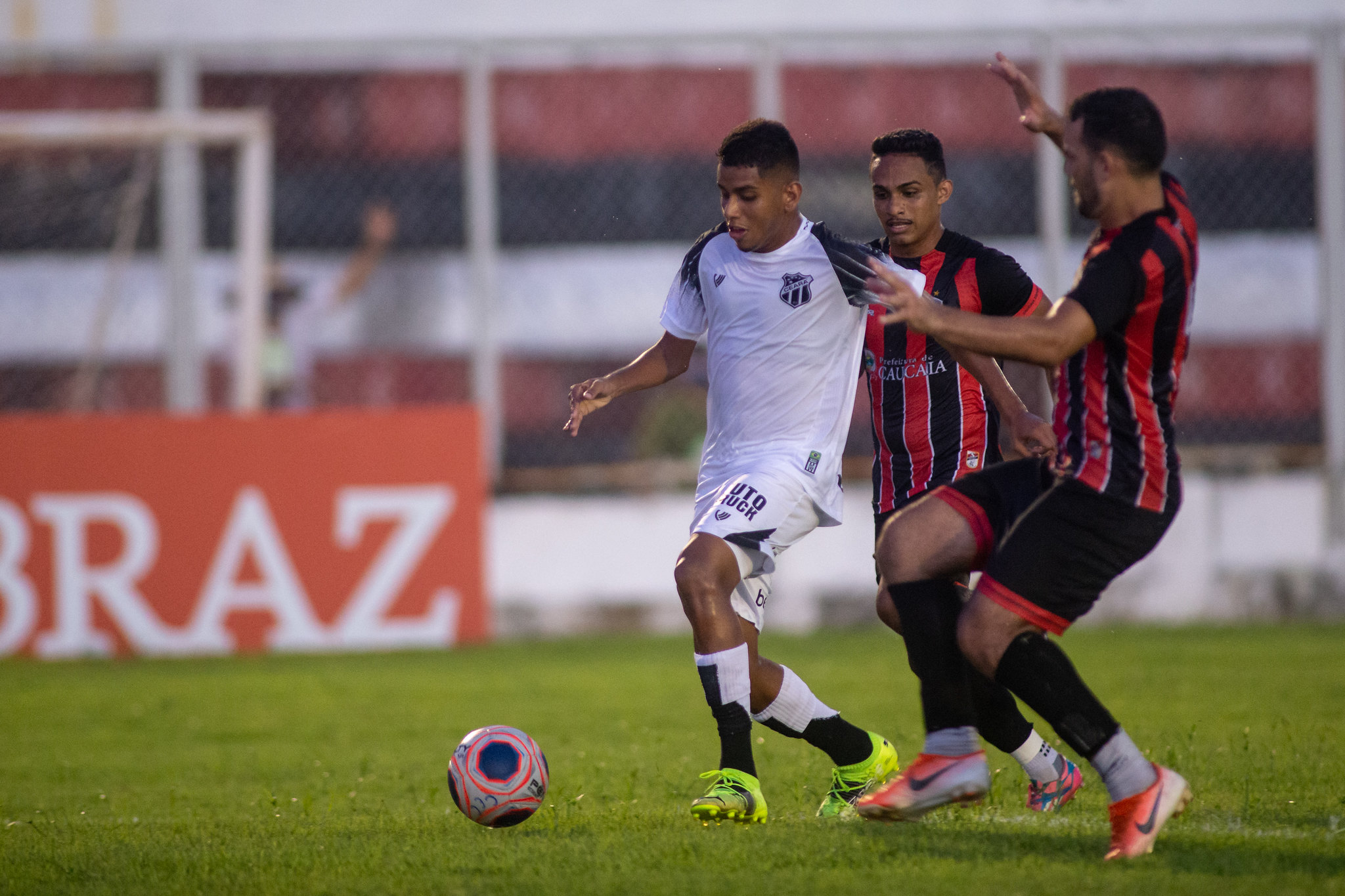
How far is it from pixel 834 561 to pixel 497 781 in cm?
686

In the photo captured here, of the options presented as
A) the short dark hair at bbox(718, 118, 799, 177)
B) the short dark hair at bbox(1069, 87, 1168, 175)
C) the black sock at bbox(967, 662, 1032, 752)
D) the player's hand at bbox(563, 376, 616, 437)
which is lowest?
the black sock at bbox(967, 662, 1032, 752)

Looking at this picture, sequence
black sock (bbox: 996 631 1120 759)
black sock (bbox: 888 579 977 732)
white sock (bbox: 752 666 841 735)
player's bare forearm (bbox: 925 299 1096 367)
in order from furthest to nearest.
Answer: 1. white sock (bbox: 752 666 841 735)
2. black sock (bbox: 888 579 977 732)
3. black sock (bbox: 996 631 1120 759)
4. player's bare forearm (bbox: 925 299 1096 367)

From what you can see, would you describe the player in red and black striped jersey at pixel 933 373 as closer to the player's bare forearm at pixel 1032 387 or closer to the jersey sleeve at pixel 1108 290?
the jersey sleeve at pixel 1108 290

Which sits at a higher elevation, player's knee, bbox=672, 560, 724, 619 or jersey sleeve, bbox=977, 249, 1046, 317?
jersey sleeve, bbox=977, 249, 1046, 317

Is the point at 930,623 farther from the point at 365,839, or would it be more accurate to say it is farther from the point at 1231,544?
the point at 1231,544

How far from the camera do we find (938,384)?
17.7 feet

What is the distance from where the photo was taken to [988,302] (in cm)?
535

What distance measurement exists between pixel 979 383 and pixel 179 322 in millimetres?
7770

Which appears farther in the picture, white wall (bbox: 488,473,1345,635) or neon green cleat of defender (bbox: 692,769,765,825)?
white wall (bbox: 488,473,1345,635)

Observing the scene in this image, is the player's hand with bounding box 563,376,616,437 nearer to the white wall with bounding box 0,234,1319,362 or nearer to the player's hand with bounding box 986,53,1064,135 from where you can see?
the player's hand with bounding box 986,53,1064,135

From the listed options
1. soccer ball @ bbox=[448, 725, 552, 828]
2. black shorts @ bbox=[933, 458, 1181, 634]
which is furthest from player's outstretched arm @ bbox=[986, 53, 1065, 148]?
soccer ball @ bbox=[448, 725, 552, 828]

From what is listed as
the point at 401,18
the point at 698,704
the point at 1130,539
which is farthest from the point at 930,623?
the point at 401,18

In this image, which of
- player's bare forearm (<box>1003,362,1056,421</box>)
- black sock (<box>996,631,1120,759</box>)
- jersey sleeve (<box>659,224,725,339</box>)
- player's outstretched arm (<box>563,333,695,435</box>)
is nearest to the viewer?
black sock (<box>996,631,1120,759</box>)

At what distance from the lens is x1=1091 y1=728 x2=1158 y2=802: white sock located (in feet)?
13.5
